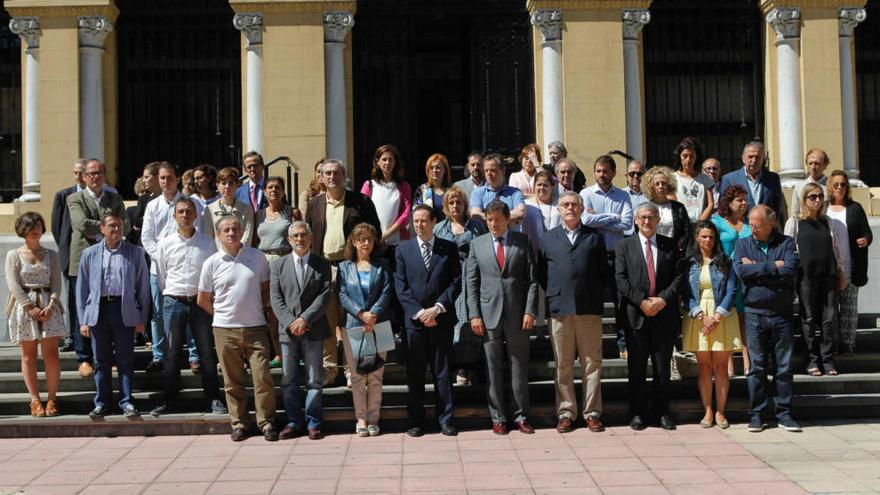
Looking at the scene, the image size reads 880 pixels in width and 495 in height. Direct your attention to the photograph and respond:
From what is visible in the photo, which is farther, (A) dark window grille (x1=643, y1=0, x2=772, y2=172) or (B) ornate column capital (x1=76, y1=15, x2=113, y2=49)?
(A) dark window grille (x1=643, y1=0, x2=772, y2=172)

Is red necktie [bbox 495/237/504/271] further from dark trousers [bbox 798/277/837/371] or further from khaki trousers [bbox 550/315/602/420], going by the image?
dark trousers [bbox 798/277/837/371]

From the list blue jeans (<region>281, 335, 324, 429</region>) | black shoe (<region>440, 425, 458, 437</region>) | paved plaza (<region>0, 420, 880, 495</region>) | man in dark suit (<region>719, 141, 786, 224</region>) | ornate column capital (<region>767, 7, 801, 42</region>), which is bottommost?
paved plaza (<region>0, 420, 880, 495</region>)

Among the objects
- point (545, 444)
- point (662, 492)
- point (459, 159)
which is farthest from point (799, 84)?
point (662, 492)

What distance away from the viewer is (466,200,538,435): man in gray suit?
880 centimetres

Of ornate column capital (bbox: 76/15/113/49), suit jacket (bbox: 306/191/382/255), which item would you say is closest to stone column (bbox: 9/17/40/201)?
ornate column capital (bbox: 76/15/113/49)

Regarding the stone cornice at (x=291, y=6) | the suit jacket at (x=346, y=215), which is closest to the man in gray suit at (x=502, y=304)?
the suit jacket at (x=346, y=215)

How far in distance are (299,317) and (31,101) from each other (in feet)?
26.3

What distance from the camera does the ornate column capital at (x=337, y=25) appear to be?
14.4m

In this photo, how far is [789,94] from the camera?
14734 millimetres

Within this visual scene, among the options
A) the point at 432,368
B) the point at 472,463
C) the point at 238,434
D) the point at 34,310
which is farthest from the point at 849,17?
the point at 34,310

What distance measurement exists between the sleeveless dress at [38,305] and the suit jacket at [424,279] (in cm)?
325

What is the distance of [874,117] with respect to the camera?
51.6 feet

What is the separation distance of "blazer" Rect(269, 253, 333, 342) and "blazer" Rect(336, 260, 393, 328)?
15 centimetres

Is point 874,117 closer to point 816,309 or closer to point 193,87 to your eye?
point 816,309
